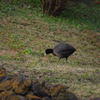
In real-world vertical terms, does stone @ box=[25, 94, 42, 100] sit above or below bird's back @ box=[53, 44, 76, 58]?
above

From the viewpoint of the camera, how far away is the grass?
5492 millimetres

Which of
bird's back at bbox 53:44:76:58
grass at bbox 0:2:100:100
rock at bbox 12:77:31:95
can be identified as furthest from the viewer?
bird's back at bbox 53:44:76:58

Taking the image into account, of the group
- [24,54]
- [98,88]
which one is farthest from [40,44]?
[98,88]

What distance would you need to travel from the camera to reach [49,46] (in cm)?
989

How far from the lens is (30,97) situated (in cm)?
377

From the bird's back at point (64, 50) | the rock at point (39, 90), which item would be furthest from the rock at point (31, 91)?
the bird's back at point (64, 50)

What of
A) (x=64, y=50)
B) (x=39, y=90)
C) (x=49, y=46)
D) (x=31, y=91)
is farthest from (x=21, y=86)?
(x=49, y=46)

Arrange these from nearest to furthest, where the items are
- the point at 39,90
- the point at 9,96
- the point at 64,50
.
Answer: the point at 9,96 → the point at 39,90 → the point at 64,50

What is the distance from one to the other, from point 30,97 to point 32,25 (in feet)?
28.1

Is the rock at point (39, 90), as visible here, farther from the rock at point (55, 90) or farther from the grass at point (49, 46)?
the grass at point (49, 46)

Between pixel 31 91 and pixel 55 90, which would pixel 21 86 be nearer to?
pixel 31 91

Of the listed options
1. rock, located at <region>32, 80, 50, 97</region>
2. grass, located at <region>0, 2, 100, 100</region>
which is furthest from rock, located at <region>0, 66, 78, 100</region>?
grass, located at <region>0, 2, 100, 100</region>

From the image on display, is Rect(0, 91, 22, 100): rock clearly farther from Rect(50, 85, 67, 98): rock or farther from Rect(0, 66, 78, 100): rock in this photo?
Rect(50, 85, 67, 98): rock

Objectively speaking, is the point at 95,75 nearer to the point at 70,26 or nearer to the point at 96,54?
the point at 96,54
